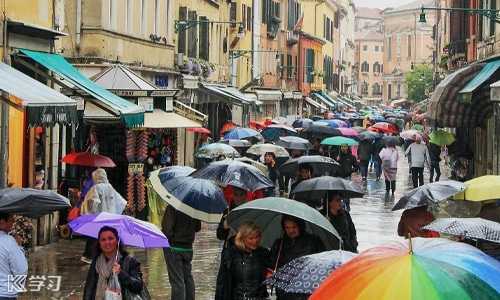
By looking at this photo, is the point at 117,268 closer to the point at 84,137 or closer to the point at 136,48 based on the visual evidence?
the point at 84,137

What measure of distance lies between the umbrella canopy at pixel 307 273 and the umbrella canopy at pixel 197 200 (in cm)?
370

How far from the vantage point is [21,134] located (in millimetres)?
17391

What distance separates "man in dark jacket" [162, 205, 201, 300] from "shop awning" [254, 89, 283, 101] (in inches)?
1434

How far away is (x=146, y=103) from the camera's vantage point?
873 inches

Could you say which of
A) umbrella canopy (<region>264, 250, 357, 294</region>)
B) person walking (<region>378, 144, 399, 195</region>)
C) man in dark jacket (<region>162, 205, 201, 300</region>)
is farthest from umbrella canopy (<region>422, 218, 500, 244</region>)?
person walking (<region>378, 144, 399, 195</region>)

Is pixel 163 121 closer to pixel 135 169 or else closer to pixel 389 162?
pixel 135 169

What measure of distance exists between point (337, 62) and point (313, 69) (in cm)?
2669

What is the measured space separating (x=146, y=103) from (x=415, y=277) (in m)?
16.9

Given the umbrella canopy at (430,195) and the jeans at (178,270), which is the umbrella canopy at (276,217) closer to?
the jeans at (178,270)

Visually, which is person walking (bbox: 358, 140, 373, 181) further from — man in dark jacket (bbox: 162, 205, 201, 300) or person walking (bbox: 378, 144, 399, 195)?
man in dark jacket (bbox: 162, 205, 201, 300)

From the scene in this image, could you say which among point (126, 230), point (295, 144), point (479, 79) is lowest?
point (126, 230)

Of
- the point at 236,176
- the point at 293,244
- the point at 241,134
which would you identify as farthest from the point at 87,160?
the point at 241,134

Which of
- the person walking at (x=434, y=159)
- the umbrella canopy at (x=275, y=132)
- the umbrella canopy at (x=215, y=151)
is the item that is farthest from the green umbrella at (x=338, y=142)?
the umbrella canopy at (x=215, y=151)

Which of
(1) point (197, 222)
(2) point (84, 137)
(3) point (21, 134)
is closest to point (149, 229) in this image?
(1) point (197, 222)
